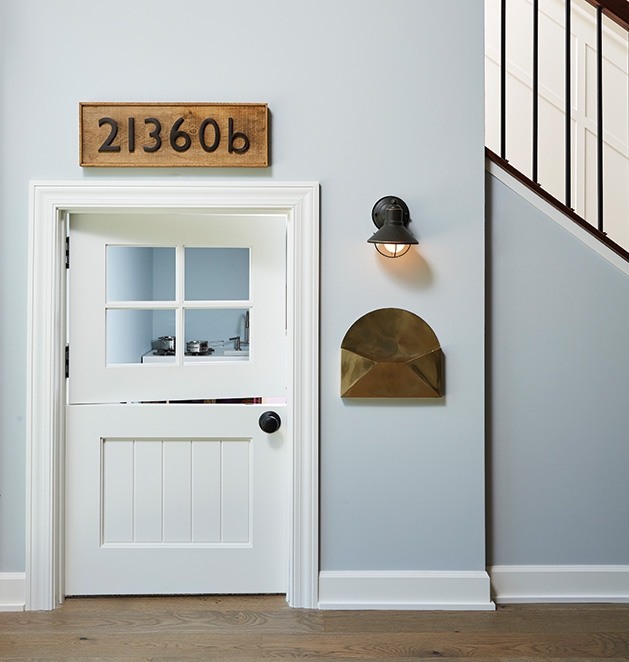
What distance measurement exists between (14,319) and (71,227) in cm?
43

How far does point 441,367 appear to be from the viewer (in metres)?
2.56

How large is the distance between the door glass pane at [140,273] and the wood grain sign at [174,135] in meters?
0.36

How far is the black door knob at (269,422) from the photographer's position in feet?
8.63

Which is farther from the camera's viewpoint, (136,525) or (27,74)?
(136,525)

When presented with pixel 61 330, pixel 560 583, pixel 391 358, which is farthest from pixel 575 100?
pixel 61 330

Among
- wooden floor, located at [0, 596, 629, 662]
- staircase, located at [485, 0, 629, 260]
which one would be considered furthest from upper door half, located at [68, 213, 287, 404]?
staircase, located at [485, 0, 629, 260]

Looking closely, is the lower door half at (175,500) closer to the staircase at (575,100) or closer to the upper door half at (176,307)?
the upper door half at (176,307)

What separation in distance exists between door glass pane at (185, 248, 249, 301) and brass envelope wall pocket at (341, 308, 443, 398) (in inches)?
20.5

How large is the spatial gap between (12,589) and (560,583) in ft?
7.14

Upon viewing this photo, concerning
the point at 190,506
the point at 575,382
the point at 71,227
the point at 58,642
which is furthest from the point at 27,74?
the point at 575,382

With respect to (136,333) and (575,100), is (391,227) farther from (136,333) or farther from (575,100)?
(575,100)

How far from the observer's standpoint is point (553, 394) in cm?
265

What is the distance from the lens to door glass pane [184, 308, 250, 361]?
2.69 m

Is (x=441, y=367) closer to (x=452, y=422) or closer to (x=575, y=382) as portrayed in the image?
(x=452, y=422)
